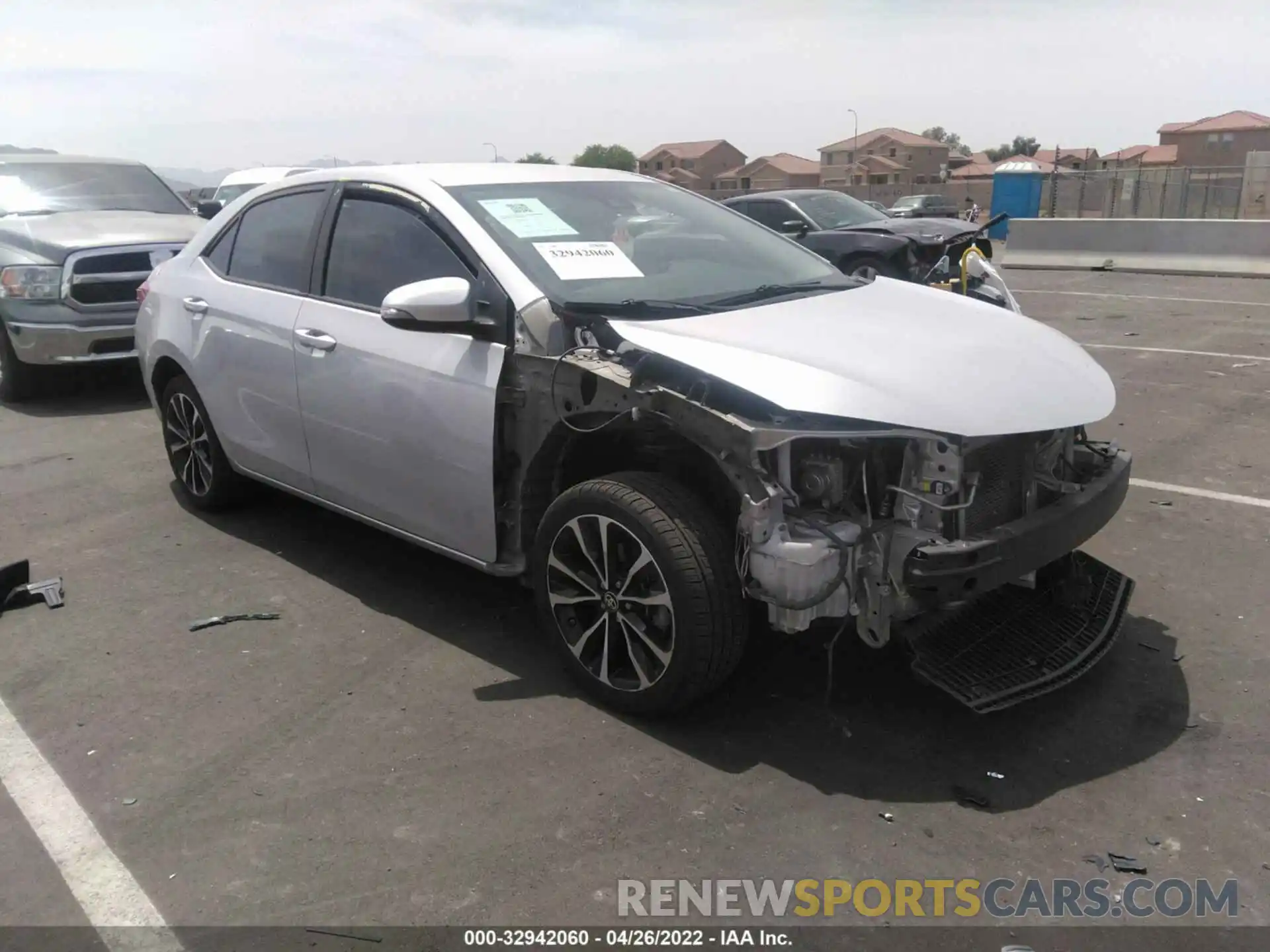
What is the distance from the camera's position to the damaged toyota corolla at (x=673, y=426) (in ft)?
10.1

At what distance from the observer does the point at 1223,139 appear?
73375mm

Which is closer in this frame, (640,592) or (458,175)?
(640,592)

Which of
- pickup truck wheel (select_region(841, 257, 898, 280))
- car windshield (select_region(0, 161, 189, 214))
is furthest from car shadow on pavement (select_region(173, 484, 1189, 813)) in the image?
pickup truck wheel (select_region(841, 257, 898, 280))

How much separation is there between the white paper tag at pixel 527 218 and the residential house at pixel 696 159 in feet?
333

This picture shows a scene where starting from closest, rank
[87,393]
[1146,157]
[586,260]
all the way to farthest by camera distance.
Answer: [586,260], [87,393], [1146,157]

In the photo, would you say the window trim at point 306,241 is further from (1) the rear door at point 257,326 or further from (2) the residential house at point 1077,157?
(2) the residential house at point 1077,157

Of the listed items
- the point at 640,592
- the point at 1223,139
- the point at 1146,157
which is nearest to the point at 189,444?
the point at 640,592

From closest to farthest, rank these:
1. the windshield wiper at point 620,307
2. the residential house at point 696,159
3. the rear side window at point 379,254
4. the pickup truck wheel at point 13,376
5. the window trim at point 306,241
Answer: the windshield wiper at point 620,307, the rear side window at point 379,254, the window trim at point 306,241, the pickup truck wheel at point 13,376, the residential house at point 696,159

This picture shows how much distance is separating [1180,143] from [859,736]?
299 feet

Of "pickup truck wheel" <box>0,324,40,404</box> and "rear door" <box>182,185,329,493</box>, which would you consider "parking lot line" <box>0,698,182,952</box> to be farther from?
"pickup truck wheel" <box>0,324,40,404</box>

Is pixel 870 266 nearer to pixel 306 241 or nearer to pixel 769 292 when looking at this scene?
pixel 769 292

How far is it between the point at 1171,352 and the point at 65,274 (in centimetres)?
939

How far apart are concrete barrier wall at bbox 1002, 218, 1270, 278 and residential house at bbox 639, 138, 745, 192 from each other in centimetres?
8626

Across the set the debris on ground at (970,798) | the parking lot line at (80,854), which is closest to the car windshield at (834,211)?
the debris on ground at (970,798)
